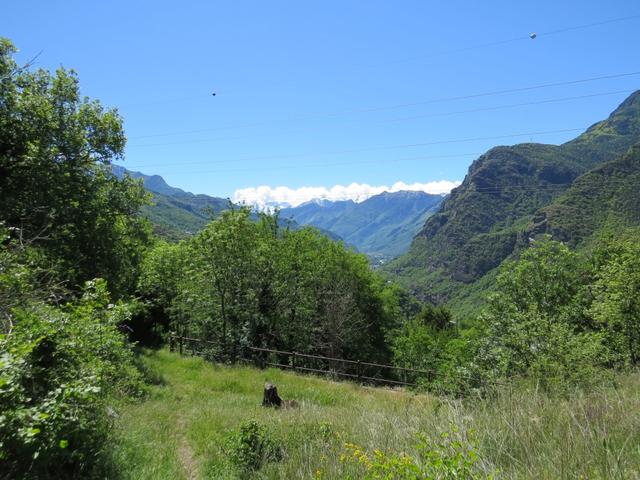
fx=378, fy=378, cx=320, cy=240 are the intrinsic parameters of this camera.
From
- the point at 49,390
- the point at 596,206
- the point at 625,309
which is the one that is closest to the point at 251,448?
the point at 49,390

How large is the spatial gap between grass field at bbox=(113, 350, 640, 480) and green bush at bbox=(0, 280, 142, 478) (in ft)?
2.74

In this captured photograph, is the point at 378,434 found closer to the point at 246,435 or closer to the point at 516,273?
the point at 246,435

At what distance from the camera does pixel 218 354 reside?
20.3 m

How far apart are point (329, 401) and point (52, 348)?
9.08m

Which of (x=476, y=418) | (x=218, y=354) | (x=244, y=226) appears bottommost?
(x=218, y=354)

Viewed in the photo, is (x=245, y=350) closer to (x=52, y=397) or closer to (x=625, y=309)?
(x=625, y=309)

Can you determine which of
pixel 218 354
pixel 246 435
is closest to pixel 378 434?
pixel 246 435

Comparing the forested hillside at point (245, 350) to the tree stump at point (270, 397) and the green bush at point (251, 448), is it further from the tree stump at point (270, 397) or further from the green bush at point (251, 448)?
the tree stump at point (270, 397)

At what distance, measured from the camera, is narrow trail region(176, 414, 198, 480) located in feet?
20.7

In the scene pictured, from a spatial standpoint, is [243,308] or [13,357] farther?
[243,308]

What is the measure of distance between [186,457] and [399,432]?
15.5 ft

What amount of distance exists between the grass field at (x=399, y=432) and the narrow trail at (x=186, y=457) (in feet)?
0.08

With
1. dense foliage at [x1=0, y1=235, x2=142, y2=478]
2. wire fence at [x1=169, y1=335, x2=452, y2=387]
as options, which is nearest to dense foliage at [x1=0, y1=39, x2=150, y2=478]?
dense foliage at [x1=0, y1=235, x2=142, y2=478]

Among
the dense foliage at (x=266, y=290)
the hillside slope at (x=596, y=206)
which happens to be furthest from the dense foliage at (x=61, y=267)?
the hillside slope at (x=596, y=206)
